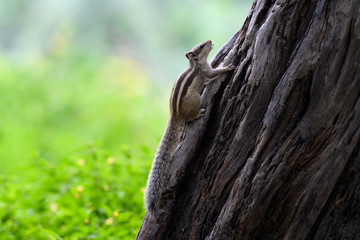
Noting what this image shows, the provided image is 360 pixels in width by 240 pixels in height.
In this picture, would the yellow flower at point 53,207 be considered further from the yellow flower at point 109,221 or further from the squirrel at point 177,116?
the squirrel at point 177,116

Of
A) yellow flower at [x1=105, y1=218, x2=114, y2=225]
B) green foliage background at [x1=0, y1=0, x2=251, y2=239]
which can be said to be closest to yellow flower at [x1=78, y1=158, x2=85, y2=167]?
yellow flower at [x1=105, y1=218, x2=114, y2=225]

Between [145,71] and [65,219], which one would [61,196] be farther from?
[145,71]

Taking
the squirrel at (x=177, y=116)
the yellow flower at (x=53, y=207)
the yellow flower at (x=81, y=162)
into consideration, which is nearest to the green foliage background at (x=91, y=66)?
the yellow flower at (x=53, y=207)

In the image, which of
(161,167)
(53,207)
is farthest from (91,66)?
(161,167)

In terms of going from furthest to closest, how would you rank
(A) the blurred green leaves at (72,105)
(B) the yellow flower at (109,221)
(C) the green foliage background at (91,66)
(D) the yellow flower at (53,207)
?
(C) the green foliage background at (91,66) < (A) the blurred green leaves at (72,105) < (D) the yellow flower at (53,207) < (B) the yellow flower at (109,221)

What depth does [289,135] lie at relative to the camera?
2.54 metres

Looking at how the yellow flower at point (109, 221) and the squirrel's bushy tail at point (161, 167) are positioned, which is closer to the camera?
the squirrel's bushy tail at point (161, 167)

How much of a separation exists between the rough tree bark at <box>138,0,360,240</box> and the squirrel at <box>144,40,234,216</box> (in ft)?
0.65

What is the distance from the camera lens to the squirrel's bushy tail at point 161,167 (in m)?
2.81

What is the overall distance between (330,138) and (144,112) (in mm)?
7471

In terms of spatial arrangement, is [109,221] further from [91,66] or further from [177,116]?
[91,66]

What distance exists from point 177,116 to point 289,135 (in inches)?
28.6

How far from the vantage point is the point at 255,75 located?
2.65 meters

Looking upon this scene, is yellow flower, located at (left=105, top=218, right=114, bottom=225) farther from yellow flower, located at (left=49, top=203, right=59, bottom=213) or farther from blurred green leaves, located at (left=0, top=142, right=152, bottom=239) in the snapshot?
yellow flower, located at (left=49, top=203, right=59, bottom=213)
